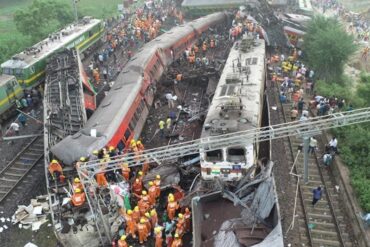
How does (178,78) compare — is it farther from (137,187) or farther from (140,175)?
(137,187)

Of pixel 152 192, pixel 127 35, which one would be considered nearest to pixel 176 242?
pixel 152 192

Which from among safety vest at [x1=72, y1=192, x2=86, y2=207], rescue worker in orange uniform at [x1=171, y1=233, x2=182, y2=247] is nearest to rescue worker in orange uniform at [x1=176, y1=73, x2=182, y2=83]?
safety vest at [x1=72, y1=192, x2=86, y2=207]

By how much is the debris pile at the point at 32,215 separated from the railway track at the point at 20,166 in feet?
4.50

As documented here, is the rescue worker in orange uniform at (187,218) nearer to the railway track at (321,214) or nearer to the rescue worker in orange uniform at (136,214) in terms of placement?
the rescue worker in orange uniform at (136,214)

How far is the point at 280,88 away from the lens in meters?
24.2

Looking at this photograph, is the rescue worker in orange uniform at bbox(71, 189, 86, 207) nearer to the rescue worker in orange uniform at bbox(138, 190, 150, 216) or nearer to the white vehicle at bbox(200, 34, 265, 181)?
the rescue worker in orange uniform at bbox(138, 190, 150, 216)

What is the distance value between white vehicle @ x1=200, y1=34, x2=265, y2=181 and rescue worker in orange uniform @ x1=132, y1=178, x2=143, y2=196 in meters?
2.45

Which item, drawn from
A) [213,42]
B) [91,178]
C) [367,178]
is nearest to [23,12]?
[213,42]

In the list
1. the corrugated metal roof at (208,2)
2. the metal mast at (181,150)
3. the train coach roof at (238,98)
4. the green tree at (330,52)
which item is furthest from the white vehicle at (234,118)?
the corrugated metal roof at (208,2)

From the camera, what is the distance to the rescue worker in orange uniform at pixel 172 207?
43.6ft

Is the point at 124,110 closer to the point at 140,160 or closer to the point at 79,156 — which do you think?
the point at 79,156

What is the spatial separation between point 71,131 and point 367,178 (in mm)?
12200

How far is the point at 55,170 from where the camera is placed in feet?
48.2

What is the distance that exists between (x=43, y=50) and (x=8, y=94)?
5.16m
